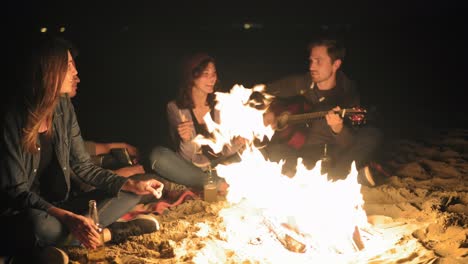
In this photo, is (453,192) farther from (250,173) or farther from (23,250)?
(23,250)

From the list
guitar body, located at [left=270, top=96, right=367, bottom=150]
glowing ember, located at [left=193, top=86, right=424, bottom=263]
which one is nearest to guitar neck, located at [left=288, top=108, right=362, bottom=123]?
guitar body, located at [left=270, top=96, right=367, bottom=150]

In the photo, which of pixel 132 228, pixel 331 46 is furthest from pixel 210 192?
pixel 331 46

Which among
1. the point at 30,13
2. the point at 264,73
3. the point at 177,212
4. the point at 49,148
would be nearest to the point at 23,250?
the point at 49,148

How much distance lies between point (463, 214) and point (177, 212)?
2886 millimetres

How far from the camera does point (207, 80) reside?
17.8ft

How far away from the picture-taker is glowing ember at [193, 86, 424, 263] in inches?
146

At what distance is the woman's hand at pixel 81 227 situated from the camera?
337 cm

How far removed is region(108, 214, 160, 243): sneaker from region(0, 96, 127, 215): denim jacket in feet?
1.01

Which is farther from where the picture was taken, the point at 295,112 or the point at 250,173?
the point at 295,112

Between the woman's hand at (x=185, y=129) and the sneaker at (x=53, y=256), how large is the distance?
7.42 feet

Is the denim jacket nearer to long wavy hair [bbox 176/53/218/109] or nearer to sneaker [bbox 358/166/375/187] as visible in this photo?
long wavy hair [bbox 176/53/218/109]

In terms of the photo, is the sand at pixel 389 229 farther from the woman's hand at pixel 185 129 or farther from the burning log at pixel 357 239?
the woman's hand at pixel 185 129


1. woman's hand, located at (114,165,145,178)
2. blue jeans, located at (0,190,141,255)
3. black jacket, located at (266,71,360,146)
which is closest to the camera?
blue jeans, located at (0,190,141,255)

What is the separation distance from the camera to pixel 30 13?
12.5 m
